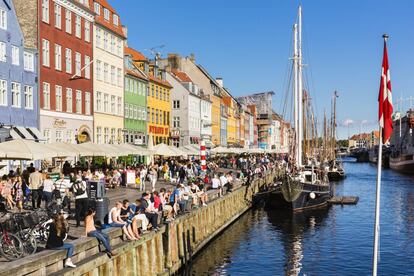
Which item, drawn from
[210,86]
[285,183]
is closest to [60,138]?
[285,183]

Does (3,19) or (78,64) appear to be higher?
(3,19)

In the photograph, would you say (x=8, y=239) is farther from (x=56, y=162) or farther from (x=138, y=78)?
(x=138, y=78)

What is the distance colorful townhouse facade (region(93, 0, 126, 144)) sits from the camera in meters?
58.2

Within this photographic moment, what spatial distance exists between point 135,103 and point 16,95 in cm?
2685

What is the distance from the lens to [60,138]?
163 ft

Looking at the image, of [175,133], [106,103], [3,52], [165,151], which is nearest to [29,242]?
[3,52]

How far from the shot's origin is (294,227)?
3947 centimetres

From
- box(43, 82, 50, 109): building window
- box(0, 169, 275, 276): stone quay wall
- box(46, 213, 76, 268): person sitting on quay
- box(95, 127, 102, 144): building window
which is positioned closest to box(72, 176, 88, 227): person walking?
box(0, 169, 275, 276): stone quay wall

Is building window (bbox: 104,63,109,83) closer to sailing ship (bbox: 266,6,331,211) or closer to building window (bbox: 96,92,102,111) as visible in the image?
building window (bbox: 96,92,102,111)

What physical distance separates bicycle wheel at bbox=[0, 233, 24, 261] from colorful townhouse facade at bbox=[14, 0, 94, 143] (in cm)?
3124

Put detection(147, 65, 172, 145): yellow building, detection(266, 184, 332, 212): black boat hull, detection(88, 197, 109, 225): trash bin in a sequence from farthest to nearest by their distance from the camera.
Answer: detection(147, 65, 172, 145): yellow building, detection(266, 184, 332, 212): black boat hull, detection(88, 197, 109, 225): trash bin

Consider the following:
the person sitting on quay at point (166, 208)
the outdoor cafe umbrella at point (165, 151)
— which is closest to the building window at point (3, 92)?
the outdoor cafe umbrella at point (165, 151)

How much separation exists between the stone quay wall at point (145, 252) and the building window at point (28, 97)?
1576 centimetres

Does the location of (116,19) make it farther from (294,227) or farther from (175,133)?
(294,227)
